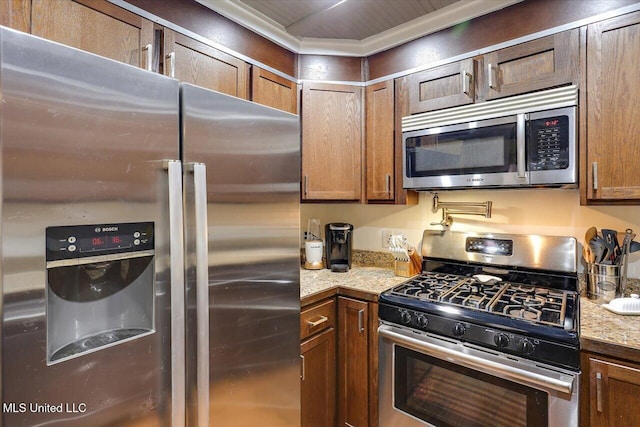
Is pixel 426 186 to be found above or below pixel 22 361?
above

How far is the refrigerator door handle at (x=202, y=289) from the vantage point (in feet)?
3.32

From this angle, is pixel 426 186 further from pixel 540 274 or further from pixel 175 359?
pixel 175 359

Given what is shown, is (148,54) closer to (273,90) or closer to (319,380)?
(273,90)

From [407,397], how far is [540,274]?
96 cm

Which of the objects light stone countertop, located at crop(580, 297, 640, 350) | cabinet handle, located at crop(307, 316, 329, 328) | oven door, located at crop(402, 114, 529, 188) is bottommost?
cabinet handle, located at crop(307, 316, 329, 328)

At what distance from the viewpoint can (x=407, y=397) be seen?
1625 millimetres

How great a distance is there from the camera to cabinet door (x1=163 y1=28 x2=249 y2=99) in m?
1.44

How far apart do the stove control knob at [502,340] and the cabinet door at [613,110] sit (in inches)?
29.0

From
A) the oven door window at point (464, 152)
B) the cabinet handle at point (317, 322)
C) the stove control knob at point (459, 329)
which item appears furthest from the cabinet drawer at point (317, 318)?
the oven door window at point (464, 152)

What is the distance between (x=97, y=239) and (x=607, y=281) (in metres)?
2.03

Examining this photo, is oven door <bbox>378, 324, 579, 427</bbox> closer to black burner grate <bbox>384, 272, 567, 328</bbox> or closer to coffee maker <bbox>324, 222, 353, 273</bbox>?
black burner grate <bbox>384, 272, 567, 328</bbox>

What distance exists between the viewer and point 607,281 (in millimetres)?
1555

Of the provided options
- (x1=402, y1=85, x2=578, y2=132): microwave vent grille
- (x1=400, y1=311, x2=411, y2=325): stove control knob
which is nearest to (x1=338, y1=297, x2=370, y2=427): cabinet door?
(x1=400, y1=311, x2=411, y2=325): stove control knob

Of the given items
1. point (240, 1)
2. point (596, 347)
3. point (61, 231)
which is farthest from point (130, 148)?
point (596, 347)
